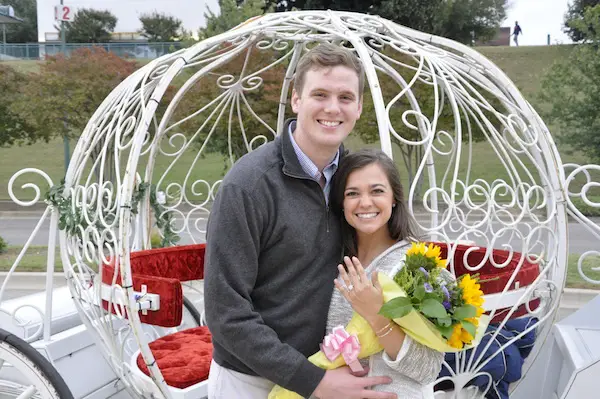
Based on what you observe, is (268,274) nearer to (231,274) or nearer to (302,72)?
(231,274)

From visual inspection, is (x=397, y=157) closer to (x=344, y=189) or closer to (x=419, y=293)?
(x=344, y=189)

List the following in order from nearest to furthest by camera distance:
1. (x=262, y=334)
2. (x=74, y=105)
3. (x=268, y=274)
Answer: (x=262, y=334) < (x=268, y=274) < (x=74, y=105)

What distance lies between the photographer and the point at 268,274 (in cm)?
174

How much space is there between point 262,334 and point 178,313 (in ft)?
3.52

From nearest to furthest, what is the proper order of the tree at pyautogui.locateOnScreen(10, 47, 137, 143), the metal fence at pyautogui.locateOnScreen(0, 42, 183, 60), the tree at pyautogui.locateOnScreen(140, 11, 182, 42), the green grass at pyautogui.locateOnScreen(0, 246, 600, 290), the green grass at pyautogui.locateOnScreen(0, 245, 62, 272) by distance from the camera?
the green grass at pyautogui.locateOnScreen(0, 246, 600, 290) → the green grass at pyautogui.locateOnScreen(0, 245, 62, 272) → the tree at pyautogui.locateOnScreen(10, 47, 137, 143) → the metal fence at pyautogui.locateOnScreen(0, 42, 183, 60) → the tree at pyautogui.locateOnScreen(140, 11, 182, 42)

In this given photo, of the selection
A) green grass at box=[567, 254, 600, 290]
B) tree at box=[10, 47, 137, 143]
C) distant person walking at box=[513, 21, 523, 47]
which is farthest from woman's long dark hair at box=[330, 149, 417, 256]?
distant person walking at box=[513, 21, 523, 47]

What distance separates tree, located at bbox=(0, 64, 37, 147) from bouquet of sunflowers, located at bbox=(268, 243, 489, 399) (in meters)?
13.0

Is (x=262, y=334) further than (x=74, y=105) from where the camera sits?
No

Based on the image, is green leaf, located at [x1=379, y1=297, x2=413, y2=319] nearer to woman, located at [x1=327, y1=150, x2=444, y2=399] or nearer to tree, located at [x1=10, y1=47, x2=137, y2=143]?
woman, located at [x1=327, y1=150, x2=444, y2=399]

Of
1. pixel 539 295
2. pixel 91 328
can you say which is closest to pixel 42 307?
pixel 91 328

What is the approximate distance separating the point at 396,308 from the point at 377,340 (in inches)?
6.8

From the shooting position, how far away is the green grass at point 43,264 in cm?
610

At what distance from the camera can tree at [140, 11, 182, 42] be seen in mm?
30047

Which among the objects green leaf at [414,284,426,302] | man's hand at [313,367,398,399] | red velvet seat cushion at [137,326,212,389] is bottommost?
red velvet seat cushion at [137,326,212,389]
